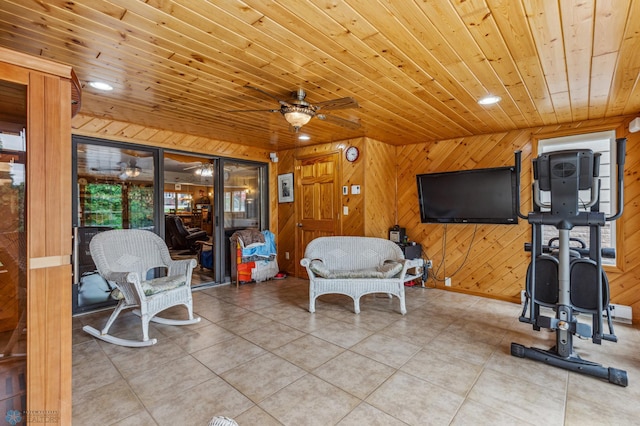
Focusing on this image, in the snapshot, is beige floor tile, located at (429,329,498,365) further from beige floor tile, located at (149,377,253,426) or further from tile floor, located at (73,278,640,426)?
beige floor tile, located at (149,377,253,426)

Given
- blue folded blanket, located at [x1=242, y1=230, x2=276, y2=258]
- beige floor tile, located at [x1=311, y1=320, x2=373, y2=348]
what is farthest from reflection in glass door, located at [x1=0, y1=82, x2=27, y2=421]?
blue folded blanket, located at [x1=242, y1=230, x2=276, y2=258]

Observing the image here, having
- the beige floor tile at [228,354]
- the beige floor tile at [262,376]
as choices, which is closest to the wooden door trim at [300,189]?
the beige floor tile at [228,354]

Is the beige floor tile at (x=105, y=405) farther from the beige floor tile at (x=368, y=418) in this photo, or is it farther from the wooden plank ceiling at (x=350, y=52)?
the wooden plank ceiling at (x=350, y=52)

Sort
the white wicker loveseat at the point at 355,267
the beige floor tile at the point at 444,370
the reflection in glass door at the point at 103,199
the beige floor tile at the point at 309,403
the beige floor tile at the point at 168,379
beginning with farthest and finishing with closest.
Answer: the reflection in glass door at the point at 103,199, the white wicker loveseat at the point at 355,267, the beige floor tile at the point at 444,370, the beige floor tile at the point at 168,379, the beige floor tile at the point at 309,403

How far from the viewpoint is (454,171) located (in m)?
4.53

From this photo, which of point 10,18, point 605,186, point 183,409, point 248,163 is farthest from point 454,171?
point 10,18

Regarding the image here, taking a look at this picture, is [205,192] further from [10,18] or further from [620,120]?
[620,120]

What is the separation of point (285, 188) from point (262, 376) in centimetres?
394

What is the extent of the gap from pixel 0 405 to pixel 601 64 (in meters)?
4.30

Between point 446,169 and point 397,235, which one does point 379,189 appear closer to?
point 397,235

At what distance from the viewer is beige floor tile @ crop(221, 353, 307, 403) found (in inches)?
84.8

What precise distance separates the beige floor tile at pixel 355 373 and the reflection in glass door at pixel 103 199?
10.6 ft

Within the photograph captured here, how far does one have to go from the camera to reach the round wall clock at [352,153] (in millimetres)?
4884

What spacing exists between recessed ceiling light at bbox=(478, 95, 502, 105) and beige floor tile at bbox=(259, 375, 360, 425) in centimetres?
295
